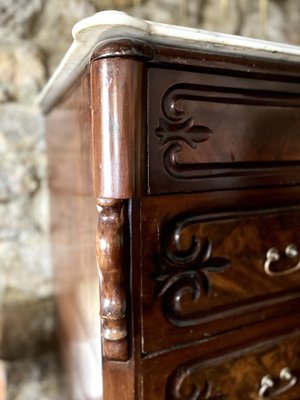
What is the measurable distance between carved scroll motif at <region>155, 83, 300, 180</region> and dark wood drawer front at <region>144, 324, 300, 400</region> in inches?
9.7

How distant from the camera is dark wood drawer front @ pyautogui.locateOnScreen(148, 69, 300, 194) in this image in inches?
17.7

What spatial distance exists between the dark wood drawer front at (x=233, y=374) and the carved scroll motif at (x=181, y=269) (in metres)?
0.07

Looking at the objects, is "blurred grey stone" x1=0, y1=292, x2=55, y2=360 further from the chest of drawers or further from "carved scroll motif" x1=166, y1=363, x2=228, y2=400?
"carved scroll motif" x1=166, y1=363, x2=228, y2=400

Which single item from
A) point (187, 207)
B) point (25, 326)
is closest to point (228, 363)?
point (187, 207)

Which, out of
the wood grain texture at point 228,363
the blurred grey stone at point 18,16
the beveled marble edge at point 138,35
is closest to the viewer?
the beveled marble edge at point 138,35

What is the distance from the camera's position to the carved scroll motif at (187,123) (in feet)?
1.48

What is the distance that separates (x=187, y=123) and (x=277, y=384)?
0.44 m

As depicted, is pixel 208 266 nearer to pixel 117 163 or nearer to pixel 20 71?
pixel 117 163

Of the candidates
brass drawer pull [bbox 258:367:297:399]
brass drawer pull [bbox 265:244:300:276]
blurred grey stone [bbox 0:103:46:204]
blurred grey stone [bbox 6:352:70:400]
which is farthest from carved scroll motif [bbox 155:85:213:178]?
blurred grey stone [bbox 6:352:70:400]

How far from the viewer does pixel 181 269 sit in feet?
1.60

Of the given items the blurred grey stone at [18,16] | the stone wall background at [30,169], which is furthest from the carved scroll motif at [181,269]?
the blurred grey stone at [18,16]

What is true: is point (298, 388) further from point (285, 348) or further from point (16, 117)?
point (16, 117)

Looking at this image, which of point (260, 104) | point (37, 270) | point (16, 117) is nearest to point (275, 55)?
point (260, 104)

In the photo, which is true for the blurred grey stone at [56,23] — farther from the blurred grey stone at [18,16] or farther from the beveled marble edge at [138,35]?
the beveled marble edge at [138,35]
